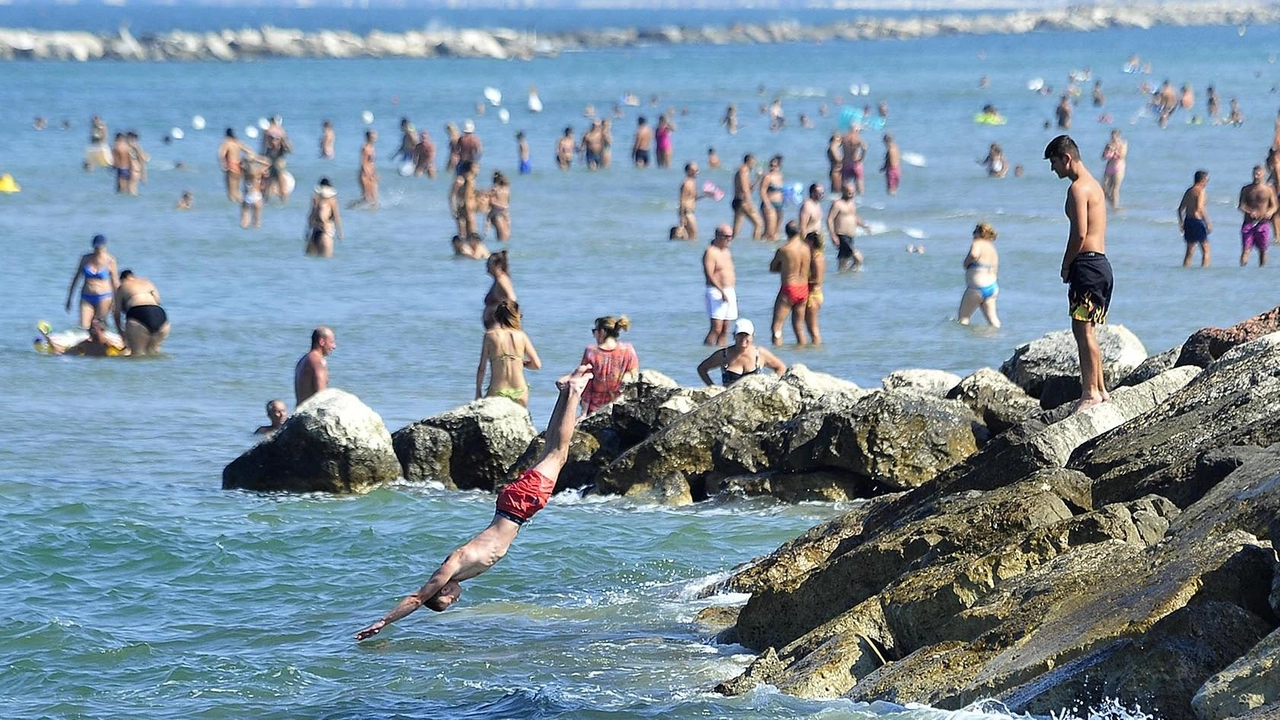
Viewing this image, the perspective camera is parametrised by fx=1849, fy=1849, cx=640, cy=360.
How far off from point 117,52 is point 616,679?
9853cm

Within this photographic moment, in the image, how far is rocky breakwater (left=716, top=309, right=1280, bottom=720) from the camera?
6.71 m

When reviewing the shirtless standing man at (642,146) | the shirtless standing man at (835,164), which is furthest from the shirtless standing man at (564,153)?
the shirtless standing man at (835,164)

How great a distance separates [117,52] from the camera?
10112cm

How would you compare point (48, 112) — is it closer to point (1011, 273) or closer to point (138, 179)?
point (138, 179)

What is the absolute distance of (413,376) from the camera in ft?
60.4

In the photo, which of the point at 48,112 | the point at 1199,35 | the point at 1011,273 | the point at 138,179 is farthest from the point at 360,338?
the point at 1199,35

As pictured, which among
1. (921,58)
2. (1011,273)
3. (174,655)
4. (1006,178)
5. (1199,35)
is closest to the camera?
(174,655)

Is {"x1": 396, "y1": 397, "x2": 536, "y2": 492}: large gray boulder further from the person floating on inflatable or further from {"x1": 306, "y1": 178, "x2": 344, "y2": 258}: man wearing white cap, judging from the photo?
the person floating on inflatable

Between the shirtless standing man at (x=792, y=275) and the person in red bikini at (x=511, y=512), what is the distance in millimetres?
10460

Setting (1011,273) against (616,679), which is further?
(1011,273)

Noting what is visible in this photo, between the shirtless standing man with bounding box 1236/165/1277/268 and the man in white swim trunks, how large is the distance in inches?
313

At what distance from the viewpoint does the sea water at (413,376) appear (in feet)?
30.2

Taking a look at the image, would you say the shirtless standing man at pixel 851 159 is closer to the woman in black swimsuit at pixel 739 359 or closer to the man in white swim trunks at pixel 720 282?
the man in white swim trunks at pixel 720 282

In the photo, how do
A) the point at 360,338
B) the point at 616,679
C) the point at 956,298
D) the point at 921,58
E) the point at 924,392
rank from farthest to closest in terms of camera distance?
the point at 921,58 < the point at 956,298 < the point at 360,338 < the point at 924,392 < the point at 616,679
